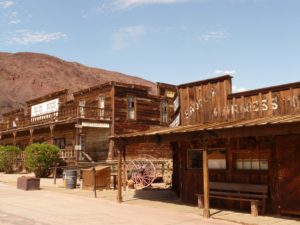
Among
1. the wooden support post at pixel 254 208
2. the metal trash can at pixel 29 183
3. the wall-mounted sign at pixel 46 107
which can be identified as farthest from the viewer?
the wall-mounted sign at pixel 46 107

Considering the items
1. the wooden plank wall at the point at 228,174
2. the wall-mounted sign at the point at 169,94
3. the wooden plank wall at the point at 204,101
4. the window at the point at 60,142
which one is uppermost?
the wall-mounted sign at the point at 169,94

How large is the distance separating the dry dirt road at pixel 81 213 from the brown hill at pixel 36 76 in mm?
69957

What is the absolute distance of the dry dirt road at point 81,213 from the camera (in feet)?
36.8

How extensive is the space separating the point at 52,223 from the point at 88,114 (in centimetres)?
2225

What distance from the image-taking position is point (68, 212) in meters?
12.9

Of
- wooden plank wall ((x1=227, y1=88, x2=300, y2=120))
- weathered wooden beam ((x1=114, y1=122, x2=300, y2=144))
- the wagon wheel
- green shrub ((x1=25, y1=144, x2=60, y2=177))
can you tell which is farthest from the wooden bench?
green shrub ((x1=25, y1=144, x2=60, y2=177))

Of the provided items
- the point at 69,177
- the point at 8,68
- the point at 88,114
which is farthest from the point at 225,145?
the point at 8,68

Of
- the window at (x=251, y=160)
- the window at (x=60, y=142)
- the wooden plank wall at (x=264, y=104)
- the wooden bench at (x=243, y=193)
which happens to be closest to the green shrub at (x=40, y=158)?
the window at (x=60, y=142)

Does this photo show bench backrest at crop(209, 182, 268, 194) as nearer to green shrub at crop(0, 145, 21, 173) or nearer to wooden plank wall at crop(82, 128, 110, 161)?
wooden plank wall at crop(82, 128, 110, 161)

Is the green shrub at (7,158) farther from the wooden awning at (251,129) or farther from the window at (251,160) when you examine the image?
the window at (251,160)

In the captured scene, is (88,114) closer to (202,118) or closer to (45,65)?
(202,118)

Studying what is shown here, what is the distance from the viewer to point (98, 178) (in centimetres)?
2080

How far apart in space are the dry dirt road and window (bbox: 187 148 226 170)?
2.34 m

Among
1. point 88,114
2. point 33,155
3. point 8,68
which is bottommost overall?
point 33,155
